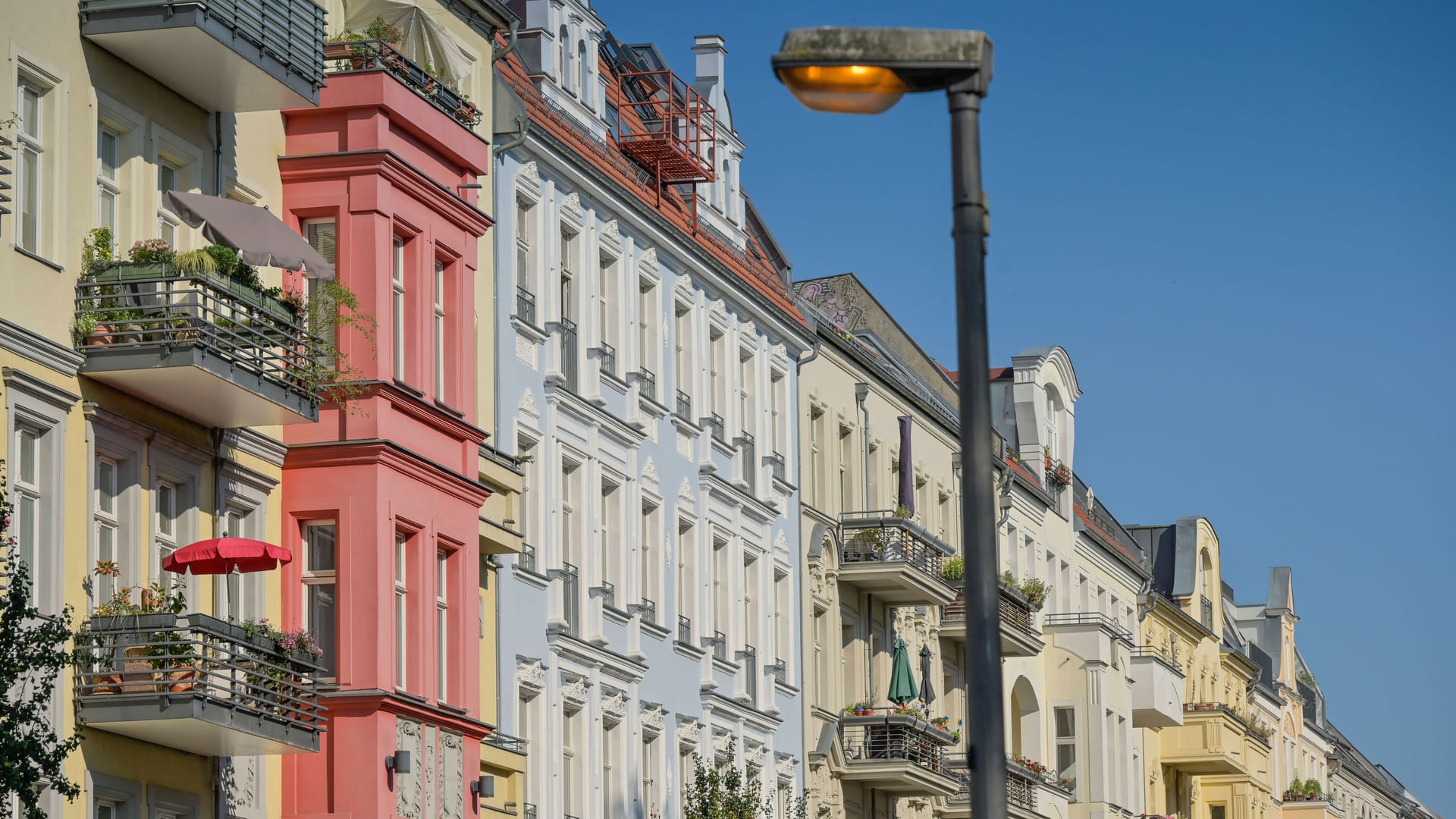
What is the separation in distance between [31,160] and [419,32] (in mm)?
8241

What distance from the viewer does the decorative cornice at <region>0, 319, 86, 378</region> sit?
69.5ft

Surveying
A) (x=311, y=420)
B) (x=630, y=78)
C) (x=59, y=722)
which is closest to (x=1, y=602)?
(x=59, y=722)

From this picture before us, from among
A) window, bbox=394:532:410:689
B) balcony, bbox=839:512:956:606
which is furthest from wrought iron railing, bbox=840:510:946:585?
window, bbox=394:532:410:689

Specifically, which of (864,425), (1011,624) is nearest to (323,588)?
(864,425)

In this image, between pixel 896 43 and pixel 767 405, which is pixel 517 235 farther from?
pixel 896 43

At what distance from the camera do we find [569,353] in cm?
3534

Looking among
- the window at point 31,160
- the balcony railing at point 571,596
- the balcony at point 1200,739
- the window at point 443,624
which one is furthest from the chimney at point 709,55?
the balcony at point 1200,739

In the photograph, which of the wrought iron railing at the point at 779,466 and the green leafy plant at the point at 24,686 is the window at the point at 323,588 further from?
the wrought iron railing at the point at 779,466

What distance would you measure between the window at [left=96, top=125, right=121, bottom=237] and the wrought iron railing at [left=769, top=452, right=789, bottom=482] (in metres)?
21.7

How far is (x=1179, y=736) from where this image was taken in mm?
74438

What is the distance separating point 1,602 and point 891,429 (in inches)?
1327

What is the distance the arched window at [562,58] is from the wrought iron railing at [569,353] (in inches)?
141

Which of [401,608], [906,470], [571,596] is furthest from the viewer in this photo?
[906,470]

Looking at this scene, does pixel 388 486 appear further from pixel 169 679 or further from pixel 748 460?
pixel 748 460
